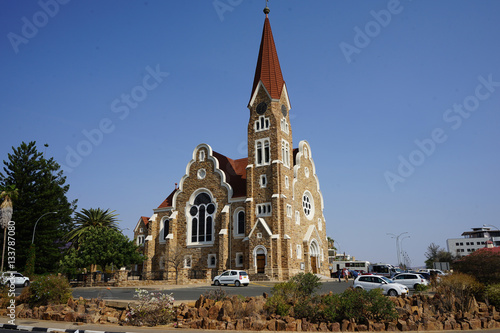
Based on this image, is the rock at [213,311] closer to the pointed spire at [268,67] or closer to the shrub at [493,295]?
the shrub at [493,295]

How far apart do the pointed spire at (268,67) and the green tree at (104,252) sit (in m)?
22.8

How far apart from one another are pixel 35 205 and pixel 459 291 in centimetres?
5077

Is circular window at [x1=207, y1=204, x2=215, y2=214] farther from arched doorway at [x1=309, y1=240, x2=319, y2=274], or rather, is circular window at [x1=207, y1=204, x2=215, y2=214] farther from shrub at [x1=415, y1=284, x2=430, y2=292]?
shrub at [x1=415, y1=284, x2=430, y2=292]

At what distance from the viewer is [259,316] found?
45.0ft

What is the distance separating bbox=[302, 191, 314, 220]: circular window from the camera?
157 feet

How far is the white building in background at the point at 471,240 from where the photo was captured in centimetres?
13775

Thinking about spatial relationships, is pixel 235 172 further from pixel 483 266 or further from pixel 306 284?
pixel 306 284

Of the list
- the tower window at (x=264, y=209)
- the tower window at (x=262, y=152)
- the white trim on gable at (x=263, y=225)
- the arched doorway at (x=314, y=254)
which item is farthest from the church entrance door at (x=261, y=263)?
the tower window at (x=262, y=152)

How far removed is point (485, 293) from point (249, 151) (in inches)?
1234

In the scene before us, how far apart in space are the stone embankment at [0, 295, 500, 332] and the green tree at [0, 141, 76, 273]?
37.4 m

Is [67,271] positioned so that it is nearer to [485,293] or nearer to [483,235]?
[485,293]

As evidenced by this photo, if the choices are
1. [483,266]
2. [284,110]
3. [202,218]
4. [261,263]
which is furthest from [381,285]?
[284,110]

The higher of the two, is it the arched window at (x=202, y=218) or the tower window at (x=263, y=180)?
the tower window at (x=263, y=180)

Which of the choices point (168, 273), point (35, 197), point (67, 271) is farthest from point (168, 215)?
→ point (35, 197)
